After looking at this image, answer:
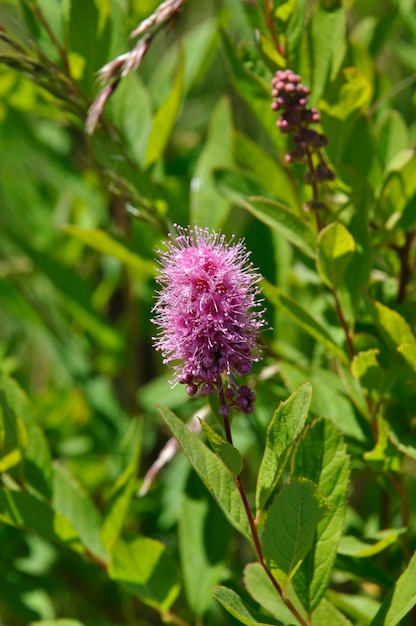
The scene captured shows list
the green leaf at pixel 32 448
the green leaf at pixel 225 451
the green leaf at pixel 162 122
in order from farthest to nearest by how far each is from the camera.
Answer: the green leaf at pixel 162 122 < the green leaf at pixel 32 448 < the green leaf at pixel 225 451

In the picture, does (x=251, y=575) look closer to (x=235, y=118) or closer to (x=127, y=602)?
(x=127, y=602)

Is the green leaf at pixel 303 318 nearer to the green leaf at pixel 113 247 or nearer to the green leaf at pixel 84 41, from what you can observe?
the green leaf at pixel 113 247

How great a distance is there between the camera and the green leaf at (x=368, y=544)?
3.34ft

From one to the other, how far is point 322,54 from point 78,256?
0.98 m

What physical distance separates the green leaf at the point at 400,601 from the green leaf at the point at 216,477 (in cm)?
18

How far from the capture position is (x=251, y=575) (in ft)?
3.10

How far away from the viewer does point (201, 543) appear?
1.33m

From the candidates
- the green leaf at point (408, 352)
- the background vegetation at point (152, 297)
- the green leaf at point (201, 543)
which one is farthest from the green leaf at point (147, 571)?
the green leaf at point (408, 352)

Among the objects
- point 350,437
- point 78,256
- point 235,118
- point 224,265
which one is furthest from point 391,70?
point 224,265

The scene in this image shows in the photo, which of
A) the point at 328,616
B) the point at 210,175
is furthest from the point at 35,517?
the point at 210,175

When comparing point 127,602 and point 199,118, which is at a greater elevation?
point 199,118

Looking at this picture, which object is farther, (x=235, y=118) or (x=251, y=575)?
(x=235, y=118)

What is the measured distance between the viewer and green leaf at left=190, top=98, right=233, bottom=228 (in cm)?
143

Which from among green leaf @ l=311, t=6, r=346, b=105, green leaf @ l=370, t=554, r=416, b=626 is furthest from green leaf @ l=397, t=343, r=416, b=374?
green leaf @ l=311, t=6, r=346, b=105
